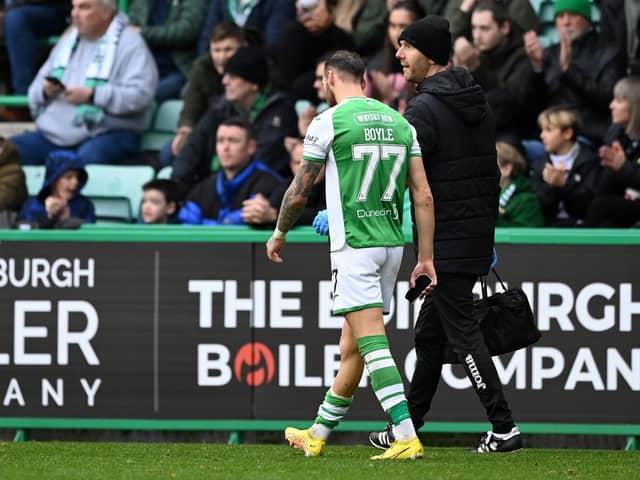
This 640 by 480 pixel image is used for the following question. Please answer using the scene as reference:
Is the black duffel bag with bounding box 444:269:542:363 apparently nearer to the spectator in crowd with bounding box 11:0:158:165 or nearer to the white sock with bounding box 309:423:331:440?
the white sock with bounding box 309:423:331:440

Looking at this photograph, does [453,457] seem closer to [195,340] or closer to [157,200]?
[195,340]

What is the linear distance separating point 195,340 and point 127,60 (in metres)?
4.31

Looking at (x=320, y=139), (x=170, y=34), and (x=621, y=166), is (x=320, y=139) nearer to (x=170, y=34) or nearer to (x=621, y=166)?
(x=621, y=166)

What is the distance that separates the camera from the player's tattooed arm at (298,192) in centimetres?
715

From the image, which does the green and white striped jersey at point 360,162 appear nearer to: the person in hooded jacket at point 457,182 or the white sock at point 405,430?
the person in hooded jacket at point 457,182

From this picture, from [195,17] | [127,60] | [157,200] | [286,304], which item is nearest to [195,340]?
[286,304]

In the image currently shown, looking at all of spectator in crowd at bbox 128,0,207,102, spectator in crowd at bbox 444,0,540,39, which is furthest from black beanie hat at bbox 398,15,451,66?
spectator in crowd at bbox 128,0,207,102

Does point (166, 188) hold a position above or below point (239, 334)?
above

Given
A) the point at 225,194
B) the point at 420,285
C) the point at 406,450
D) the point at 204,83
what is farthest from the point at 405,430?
the point at 204,83

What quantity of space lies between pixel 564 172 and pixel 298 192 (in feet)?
12.5

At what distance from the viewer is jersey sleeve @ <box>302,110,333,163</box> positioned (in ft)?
23.3

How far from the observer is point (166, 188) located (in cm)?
1119

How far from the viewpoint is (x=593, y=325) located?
365 inches

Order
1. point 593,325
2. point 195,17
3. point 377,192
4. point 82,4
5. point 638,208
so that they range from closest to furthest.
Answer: point 377,192
point 593,325
point 638,208
point 82,4
point 195,17
